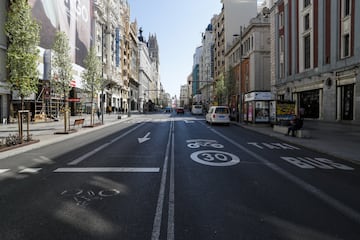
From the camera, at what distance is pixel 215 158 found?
945cm

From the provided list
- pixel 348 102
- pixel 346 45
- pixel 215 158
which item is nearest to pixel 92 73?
pixel 215 158

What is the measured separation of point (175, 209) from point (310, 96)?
25.7 metres

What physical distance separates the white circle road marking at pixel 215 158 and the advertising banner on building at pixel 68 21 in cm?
2714

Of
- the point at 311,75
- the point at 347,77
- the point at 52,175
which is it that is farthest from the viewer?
the point at 311,75

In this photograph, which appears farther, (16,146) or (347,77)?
(347,77)

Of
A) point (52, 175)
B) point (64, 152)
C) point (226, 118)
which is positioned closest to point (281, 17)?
point (226, 118)

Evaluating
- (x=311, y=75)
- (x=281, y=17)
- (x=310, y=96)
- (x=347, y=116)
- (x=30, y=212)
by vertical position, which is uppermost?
(x=281, y=17)

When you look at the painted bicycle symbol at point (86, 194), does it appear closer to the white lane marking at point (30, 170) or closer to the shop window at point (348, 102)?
the white lane marking at point (30, 170)

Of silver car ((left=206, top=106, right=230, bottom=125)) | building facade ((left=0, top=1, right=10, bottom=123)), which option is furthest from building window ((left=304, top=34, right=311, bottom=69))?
building facade ((left=0, top=1, right=10, bottom=123))

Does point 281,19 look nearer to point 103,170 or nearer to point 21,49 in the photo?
point 21,49

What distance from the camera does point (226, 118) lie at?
2717cm

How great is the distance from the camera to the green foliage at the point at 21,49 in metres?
13.1

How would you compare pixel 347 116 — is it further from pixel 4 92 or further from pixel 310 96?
pixel 4 92

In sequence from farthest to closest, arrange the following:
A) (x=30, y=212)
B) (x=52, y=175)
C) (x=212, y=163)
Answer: (x=212, y=163)
(x=52, y=175)
(x=30, y=212)
